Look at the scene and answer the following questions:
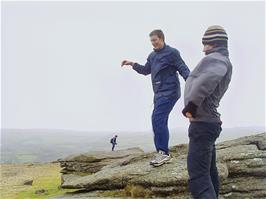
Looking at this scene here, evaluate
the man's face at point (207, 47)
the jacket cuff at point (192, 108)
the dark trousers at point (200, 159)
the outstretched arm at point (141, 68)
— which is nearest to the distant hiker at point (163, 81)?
the outstretched arm at point (141, 68)

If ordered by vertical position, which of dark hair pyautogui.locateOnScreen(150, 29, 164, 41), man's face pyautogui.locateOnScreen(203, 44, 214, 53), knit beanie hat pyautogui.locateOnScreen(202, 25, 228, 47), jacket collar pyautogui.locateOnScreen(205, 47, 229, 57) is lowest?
jacket collar pyautogui.locateOnScreen(205, 47, 229, 57)

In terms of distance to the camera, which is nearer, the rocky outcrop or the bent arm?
the bent arm

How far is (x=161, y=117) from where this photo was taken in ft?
56.7

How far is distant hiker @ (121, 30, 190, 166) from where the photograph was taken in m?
17.3

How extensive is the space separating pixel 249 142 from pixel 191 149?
11740 mm

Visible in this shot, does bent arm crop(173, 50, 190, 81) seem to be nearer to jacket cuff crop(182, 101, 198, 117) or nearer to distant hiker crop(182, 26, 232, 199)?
distant hiker crop(182, 26, 232, 199)

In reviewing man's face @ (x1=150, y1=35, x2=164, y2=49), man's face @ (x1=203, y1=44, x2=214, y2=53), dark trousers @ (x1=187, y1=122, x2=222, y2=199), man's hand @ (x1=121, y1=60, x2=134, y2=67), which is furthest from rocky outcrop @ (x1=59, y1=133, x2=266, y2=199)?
man's face @ (x1=203, y1=44, x2=214, y2=53)

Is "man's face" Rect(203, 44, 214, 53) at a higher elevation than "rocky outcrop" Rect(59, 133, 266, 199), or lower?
higher

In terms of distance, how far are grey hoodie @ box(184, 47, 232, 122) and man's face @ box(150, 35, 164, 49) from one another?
501 cm

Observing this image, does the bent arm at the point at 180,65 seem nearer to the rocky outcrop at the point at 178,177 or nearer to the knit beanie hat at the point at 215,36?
the rocky outcrop at the point at 178,177

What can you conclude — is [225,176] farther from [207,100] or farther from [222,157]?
[207,100]

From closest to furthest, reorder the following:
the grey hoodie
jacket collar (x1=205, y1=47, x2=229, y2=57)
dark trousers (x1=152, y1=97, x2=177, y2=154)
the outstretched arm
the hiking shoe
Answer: the grey hoodie, jacket collar (x1=205, y1=47, x2=229, y2=57), dark trousers (x1=152, y1=97, x2=177, y2=154), the hiking shoe, the outstretched arm

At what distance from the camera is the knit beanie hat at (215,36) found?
12.4 meters

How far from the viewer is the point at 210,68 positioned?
11891 millimetres
